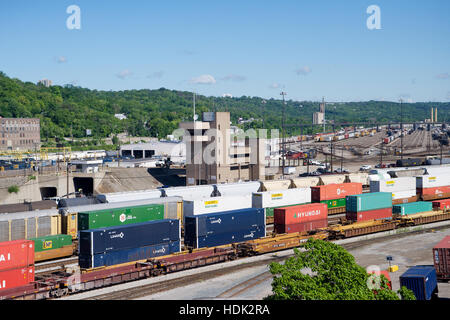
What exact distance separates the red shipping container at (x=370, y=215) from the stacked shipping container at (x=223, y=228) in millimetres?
13028

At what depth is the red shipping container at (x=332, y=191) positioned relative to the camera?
57812 mm

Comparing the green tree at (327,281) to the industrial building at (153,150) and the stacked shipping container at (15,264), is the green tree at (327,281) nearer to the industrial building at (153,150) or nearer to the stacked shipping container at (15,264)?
the stacked shipping container at (15,264)

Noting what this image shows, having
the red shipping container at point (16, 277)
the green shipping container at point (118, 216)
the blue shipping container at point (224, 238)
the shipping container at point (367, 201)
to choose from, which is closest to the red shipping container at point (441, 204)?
the shipping container at point (367, 201)

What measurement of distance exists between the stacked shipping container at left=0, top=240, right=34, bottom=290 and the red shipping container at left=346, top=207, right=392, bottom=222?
3419cm

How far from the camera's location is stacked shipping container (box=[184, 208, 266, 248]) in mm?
41125

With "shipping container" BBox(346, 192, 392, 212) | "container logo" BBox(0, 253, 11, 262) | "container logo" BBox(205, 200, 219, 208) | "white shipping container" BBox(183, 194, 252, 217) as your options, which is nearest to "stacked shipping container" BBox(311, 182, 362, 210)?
"shipping container" BBox(346, 192, 392, 212)

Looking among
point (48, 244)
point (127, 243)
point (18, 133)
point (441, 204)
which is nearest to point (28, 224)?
point (48, 244)

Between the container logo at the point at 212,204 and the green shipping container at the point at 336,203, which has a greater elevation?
the container logo at the point at 212,204

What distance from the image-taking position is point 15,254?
1205 inches

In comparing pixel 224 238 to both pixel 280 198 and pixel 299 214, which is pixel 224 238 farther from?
pixel 280 198

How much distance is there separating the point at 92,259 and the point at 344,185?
116ft

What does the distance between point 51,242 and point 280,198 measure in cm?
2504
